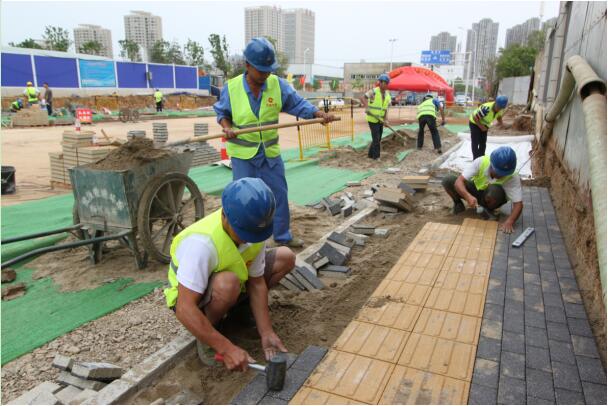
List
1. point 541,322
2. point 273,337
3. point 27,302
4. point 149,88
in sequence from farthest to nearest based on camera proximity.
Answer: point 149,88, point 27,302, point 541,322, point 273,337

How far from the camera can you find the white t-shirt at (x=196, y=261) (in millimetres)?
2303

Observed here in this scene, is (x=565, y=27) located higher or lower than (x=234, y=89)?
higher

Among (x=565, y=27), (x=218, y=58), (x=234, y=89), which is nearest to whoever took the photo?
(x=234, y=89)

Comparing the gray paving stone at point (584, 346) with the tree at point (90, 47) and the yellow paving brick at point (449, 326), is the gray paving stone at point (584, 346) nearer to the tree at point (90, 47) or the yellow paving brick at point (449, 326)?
the yellow paving brick at point (449, 326)

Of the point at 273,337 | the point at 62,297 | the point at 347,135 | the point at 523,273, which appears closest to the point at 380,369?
the point at 273,337

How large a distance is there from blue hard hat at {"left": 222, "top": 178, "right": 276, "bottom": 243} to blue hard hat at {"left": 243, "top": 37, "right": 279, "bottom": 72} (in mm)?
A: 1977

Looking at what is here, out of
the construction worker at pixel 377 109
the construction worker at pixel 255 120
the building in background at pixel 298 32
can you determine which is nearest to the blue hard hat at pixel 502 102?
the construction worker at pixel 377 109

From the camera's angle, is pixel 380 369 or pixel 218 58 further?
pixel 218 58

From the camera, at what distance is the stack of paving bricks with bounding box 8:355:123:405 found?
8.02 feet

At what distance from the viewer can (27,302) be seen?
11.9ft

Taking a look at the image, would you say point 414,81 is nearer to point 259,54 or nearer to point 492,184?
point 492,184

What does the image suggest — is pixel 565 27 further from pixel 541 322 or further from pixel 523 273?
pixel 541 322

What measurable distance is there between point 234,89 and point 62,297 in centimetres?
245

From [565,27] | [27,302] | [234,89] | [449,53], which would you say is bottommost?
[27,302]
